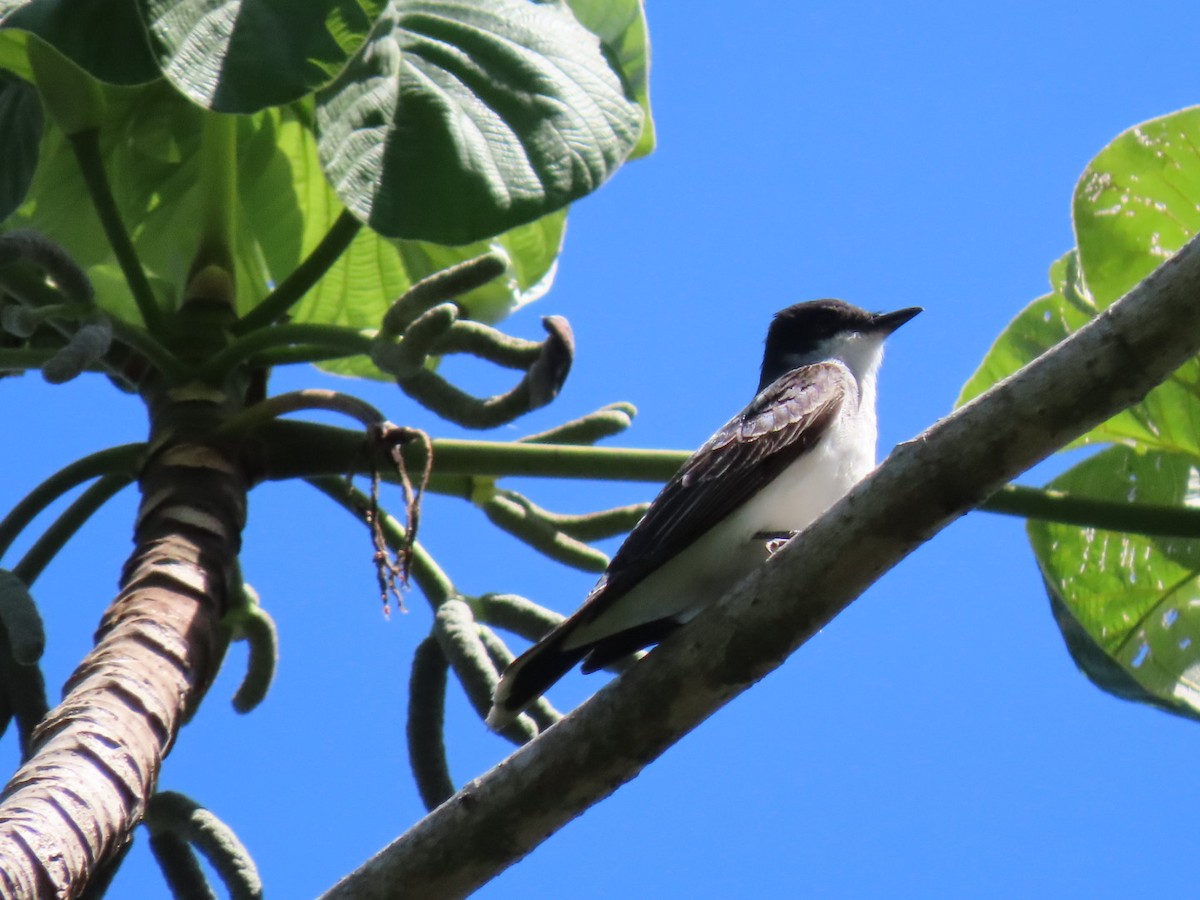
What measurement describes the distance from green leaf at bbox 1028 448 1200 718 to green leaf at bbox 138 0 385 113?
1.89 m

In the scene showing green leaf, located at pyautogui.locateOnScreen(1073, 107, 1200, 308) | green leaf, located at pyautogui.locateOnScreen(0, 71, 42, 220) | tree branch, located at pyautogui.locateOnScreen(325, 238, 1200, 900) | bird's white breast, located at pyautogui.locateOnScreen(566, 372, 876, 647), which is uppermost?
green leaf, located at pyautogui.locateOnScreen(0, 71, 42, 220)

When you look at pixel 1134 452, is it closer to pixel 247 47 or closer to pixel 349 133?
pixel 349 133

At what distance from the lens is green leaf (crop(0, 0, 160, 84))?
8.78 feet

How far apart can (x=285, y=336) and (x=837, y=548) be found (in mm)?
1447

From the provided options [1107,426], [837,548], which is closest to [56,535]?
[837,548]

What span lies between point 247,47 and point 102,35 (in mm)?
362

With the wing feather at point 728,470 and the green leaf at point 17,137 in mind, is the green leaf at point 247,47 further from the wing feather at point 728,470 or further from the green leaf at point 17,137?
the wing feather at point 728,470

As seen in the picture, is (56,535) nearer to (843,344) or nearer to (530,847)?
(530,847)

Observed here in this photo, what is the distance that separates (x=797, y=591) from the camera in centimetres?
200

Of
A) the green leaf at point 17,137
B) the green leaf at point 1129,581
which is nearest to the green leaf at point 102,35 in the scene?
the green leaf at point 17,137

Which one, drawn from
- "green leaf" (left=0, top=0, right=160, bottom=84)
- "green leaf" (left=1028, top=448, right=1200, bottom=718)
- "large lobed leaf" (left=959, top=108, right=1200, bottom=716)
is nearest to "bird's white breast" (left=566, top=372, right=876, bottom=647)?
"large lobed leaf" (left=959, top=108, right=1200, bottom=716)

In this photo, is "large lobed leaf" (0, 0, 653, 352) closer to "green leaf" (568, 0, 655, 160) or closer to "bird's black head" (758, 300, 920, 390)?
"green leaf" (568, 0, 655, 160)

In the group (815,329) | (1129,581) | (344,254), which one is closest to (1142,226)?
(1129,581)

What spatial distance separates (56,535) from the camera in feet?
9.84
